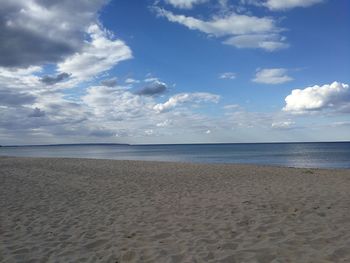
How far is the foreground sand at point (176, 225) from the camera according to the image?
18.1 ft

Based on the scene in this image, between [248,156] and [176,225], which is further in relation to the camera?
[248,156]

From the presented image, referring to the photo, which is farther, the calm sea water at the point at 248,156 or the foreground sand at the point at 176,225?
the calm sea water at the point at 248,156

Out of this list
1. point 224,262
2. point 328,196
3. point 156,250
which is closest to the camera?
point 224,262

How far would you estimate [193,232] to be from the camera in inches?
264

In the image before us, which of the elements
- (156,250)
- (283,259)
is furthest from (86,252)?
(283,259)

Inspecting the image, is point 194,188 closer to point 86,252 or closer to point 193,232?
point 193,232

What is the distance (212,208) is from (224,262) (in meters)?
3.80

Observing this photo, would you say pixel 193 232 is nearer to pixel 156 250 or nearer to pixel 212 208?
pixel 156 250

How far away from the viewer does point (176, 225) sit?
287 inches

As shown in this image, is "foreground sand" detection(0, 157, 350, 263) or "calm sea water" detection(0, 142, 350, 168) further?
"calm sea water" detection(0, 142, 350, 168)

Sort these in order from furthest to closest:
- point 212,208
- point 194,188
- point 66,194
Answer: point 194,188
point 66,194
point 212,208

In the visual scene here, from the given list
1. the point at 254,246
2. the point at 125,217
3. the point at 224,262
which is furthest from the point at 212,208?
the point at 224,262

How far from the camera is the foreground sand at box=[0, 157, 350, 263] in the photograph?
5516 mm

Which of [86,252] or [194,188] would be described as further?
[194,188]
